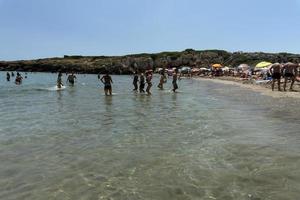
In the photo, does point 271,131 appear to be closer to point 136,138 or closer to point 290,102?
point 136,138

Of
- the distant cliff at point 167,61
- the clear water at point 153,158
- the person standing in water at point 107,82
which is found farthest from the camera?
the distant cliff at point 167,61

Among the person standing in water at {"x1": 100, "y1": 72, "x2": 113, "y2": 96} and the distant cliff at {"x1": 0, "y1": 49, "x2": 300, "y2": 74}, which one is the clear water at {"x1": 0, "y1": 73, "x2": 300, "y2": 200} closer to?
the person standing in water at {"x1": 100, "y1": 72, "x2": 113, "y2": 96}

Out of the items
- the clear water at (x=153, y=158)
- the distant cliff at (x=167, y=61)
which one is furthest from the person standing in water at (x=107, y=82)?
the distant cliff at (x=167, y=61)

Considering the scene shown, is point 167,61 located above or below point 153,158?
below

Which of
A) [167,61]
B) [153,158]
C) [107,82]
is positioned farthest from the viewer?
[167,61]

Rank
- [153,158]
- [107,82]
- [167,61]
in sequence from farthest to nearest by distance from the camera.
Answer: [167,61] < [107,82] < [153,158]

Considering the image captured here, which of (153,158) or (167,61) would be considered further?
(167,61)

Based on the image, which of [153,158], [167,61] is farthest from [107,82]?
[167,61]

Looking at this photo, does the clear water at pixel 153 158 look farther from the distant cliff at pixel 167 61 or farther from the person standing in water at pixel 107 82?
the distant cliff at pixel 167 61

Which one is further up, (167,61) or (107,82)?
(107,82)

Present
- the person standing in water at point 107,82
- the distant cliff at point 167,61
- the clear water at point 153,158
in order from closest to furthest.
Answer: the clear water at point 153,158
the person standing in water at point 107,82
the distant cliff at point 167,61

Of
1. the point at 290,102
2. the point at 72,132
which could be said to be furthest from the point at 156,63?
the point at 72,132

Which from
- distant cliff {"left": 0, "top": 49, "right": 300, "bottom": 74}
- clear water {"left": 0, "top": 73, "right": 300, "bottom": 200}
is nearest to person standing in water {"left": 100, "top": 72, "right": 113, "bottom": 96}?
clear water {"left": 0, "top": 73, "right": 300, "bottom": 200}

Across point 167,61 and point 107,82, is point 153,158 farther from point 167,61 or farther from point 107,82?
point 167,61
